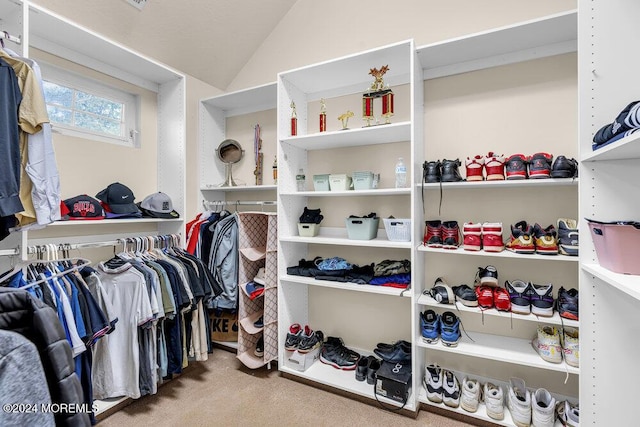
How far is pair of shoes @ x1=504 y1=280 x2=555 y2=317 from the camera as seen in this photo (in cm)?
174

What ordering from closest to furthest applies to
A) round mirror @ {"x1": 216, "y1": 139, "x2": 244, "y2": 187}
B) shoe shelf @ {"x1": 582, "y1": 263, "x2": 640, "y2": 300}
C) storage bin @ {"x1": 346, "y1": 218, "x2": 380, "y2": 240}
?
shoe shelf @ {"x1": 582, "y1": 263, "x2": 640, "y2": 300}, storage bin @ {"x1": 346, "y1": 218, "x2": 380, "y2": 240}, round mirror @ {"x1": 216, "y1": 139, "x2": 244, "y2": 187}

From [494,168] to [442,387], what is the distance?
1.40 m

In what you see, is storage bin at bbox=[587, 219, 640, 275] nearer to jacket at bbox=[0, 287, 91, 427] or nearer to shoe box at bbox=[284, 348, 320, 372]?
jacket at bbox=[0, 287, 91, 427]

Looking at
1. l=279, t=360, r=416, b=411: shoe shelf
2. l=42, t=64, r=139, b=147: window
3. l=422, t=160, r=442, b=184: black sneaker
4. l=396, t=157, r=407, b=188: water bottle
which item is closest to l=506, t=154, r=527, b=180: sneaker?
l=422, t=160, r=442, b=184: black sneaker

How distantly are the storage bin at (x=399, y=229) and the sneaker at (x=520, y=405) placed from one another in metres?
1.07

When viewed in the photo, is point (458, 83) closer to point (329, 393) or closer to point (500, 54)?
point (500, 54)

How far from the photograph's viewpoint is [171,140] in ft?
8.82

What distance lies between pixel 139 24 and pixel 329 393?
120 inches

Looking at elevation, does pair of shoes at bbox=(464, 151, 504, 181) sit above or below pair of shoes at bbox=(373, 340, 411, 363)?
above

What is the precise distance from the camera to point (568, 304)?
170cm

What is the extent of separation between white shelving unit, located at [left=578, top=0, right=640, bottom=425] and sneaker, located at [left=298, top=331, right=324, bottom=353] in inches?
64.7

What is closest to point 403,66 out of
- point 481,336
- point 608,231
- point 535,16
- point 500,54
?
point 500,54

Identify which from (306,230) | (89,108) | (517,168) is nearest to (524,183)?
(517,168)

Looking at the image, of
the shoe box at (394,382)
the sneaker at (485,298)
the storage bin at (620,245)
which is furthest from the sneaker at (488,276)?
the storage bin at (620,245)
